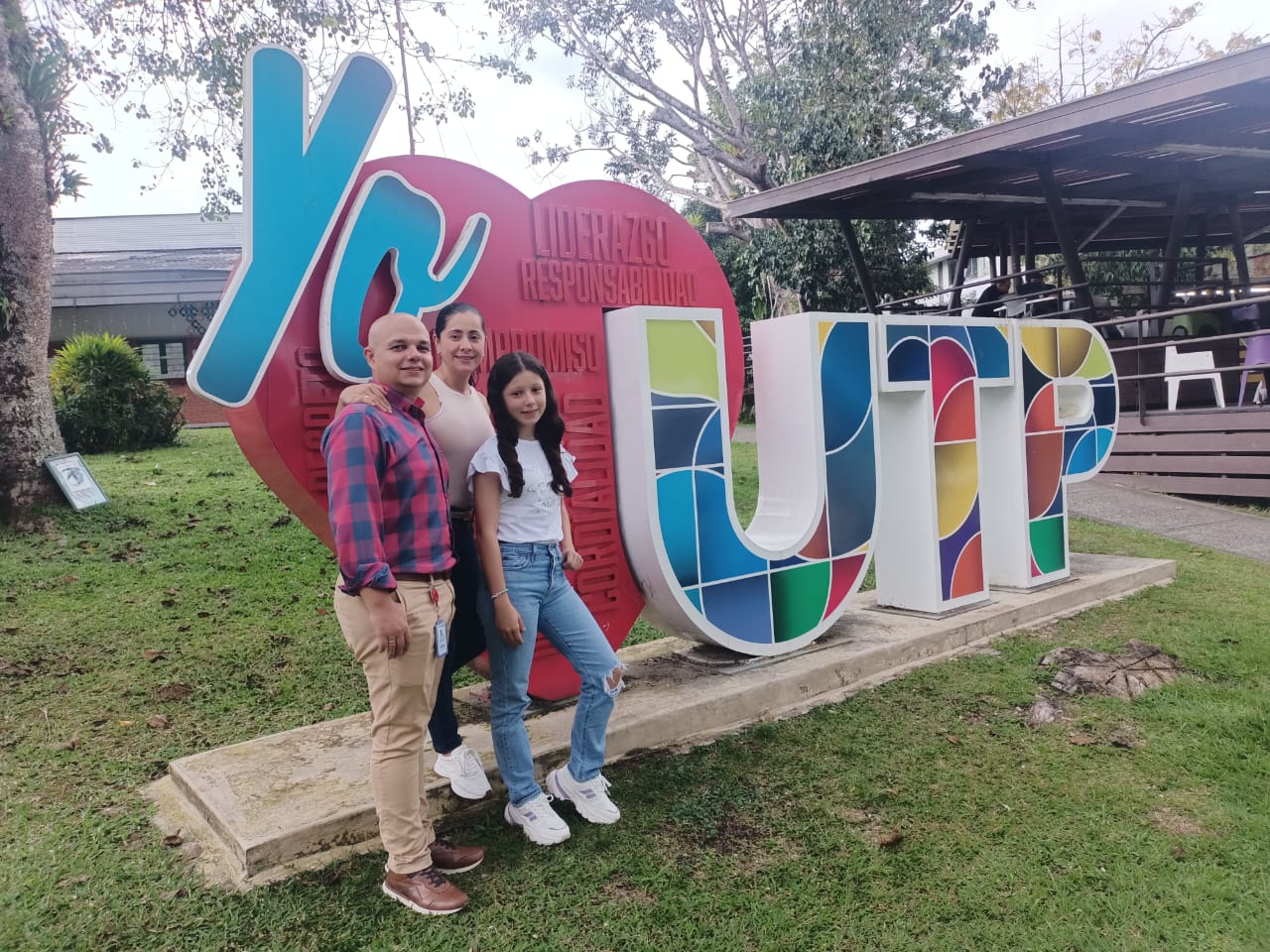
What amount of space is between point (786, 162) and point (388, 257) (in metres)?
14.3

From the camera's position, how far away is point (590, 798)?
3.46 m

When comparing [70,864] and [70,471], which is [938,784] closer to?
[70,864]

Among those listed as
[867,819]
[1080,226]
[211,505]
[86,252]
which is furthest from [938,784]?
[86,252]

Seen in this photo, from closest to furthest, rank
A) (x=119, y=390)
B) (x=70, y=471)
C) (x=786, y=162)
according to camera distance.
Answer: (x=70, y=471), (x=119, y=390), (x=786, y=162)

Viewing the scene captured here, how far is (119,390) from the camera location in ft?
45.3

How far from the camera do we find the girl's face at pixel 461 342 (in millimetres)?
3346

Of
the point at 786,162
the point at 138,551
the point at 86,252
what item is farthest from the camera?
the point at 86,252

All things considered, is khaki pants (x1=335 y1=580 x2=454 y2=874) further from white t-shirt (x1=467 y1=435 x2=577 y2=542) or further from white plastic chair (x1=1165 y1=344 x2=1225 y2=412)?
white plastic chair (x1=1165 y1=344 x2=1225 y2=412)

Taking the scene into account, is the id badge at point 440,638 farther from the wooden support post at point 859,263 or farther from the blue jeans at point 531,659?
the wooden support post at point 859,263

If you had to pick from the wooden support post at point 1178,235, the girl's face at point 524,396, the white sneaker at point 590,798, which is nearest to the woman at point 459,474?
the girl's face at point 524,396

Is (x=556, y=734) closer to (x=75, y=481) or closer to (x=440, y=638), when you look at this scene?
(x=440, y=638)

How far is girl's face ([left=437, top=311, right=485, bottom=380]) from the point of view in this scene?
3.35m

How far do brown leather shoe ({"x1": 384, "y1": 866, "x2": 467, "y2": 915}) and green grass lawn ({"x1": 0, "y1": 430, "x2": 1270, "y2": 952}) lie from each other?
4cm

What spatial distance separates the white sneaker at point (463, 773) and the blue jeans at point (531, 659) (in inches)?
6.6
